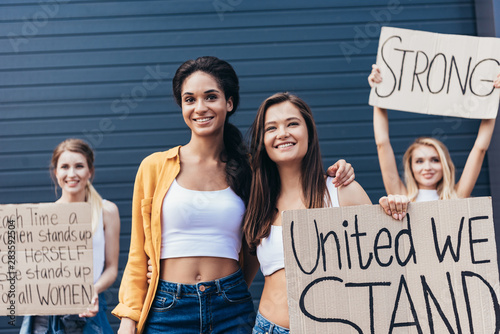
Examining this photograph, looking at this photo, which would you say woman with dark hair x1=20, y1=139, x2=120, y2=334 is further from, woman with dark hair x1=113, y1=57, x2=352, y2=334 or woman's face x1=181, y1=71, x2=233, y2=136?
woman's face x1=181, y1=71, x2=233, y2=136

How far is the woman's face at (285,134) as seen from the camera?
255 cm

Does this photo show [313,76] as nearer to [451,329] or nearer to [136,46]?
[136,46]

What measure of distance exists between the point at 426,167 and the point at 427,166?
1cm

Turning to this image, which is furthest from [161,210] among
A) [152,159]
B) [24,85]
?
[24,85]

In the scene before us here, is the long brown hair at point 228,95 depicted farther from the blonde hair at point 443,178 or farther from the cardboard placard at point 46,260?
the blonde hair at point 443,178

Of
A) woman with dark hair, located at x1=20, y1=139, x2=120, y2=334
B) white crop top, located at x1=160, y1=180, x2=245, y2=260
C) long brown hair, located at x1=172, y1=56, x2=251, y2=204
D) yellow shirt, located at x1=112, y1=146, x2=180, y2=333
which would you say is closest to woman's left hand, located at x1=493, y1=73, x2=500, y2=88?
long brown hair, located at x1=172, y1=56, x2=251, y2=204

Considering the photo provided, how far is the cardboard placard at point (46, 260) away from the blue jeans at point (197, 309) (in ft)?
2.08

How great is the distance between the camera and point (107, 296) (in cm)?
518

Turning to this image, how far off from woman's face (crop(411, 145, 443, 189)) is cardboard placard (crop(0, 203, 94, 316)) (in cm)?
228

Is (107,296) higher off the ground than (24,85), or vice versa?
(24,85)

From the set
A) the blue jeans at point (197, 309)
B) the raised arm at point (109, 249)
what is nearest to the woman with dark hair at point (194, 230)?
the blue jeans at point (197, 309)

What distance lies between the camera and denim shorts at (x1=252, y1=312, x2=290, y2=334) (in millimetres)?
2336

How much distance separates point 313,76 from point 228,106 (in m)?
2.51

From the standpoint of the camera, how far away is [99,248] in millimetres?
3781
